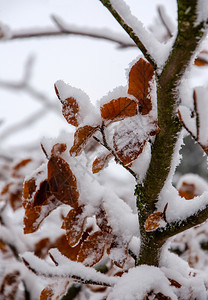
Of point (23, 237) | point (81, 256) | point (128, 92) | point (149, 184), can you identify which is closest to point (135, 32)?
point (128, 92)

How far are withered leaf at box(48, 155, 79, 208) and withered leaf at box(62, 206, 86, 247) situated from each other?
0.04 meters

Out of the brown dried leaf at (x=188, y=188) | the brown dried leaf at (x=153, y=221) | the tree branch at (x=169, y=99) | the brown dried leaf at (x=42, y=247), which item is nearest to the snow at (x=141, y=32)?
the tree branch at (x=169, y=99)

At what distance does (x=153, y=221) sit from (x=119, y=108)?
189mm

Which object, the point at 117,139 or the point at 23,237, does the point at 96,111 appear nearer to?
the point at 117,139

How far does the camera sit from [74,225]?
49 cm

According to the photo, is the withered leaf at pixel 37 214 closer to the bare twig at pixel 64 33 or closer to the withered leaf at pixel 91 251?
the withered leaf at pixel 91 251

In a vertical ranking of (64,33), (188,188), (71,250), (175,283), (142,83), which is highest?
(64,33)

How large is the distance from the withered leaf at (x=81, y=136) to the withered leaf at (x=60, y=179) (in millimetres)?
76

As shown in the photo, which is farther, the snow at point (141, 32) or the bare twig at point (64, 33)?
the bare twig at point (64, 33)

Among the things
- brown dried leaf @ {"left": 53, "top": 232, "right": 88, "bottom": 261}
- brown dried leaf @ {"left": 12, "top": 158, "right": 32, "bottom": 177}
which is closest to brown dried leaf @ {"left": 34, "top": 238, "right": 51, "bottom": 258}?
brown dried leaf @ {"left": 12, "top": 158, "right": 32, "bottom": 177}

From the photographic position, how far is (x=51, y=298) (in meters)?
0.52

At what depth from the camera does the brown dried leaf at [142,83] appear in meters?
0.40

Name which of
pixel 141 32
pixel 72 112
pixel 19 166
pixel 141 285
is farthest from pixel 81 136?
pixel 19 166

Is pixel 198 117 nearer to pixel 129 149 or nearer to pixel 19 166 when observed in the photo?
pixel 129 149
